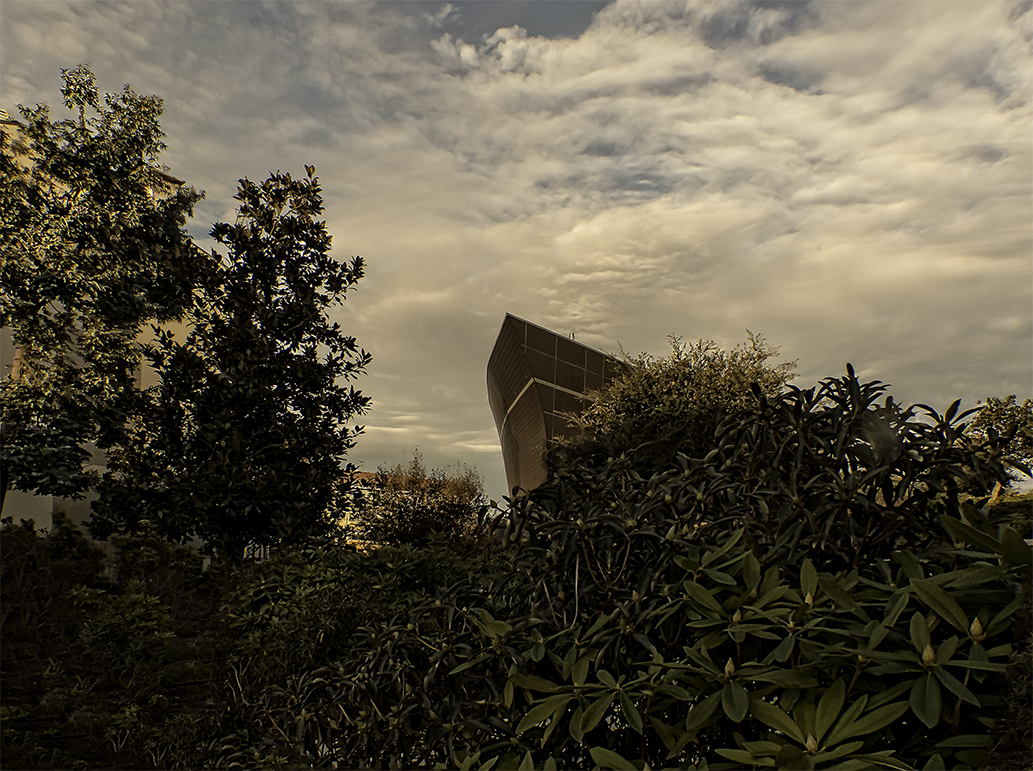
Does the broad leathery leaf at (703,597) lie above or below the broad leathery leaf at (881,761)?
above

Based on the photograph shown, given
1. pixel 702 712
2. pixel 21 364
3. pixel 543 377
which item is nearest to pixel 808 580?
pixel 702 712

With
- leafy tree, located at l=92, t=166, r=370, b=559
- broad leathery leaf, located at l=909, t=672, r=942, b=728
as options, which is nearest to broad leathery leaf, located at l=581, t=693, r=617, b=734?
broad leathery leaf, located at l=909, t=672, r=942, b=728

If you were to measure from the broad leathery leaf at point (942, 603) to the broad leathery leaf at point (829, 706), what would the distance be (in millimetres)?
257

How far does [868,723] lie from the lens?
1.35m

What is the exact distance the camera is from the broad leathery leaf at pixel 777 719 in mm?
1385

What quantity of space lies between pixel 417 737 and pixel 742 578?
112cm

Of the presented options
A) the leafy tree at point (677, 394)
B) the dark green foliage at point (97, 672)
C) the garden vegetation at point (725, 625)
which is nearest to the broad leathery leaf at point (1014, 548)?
the garden vegetation at point (725, 625)

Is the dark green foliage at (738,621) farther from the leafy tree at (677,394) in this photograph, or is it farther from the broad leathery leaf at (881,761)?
the leafy tree at (677,394)

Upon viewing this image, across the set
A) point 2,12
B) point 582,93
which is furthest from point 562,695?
point 2,12

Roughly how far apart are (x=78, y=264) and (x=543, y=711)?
36.2 feet

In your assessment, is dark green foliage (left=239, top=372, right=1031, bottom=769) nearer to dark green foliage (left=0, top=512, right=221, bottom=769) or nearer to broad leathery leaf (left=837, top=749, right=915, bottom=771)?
broad leathery leaf (left=837, top=749, right=915, bottom=771)

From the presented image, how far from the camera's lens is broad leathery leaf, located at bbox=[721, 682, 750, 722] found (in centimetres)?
141

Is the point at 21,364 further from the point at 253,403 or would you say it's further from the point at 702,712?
the point at 702,712

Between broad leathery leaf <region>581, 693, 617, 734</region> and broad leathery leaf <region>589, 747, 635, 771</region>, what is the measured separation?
0.17 ft
